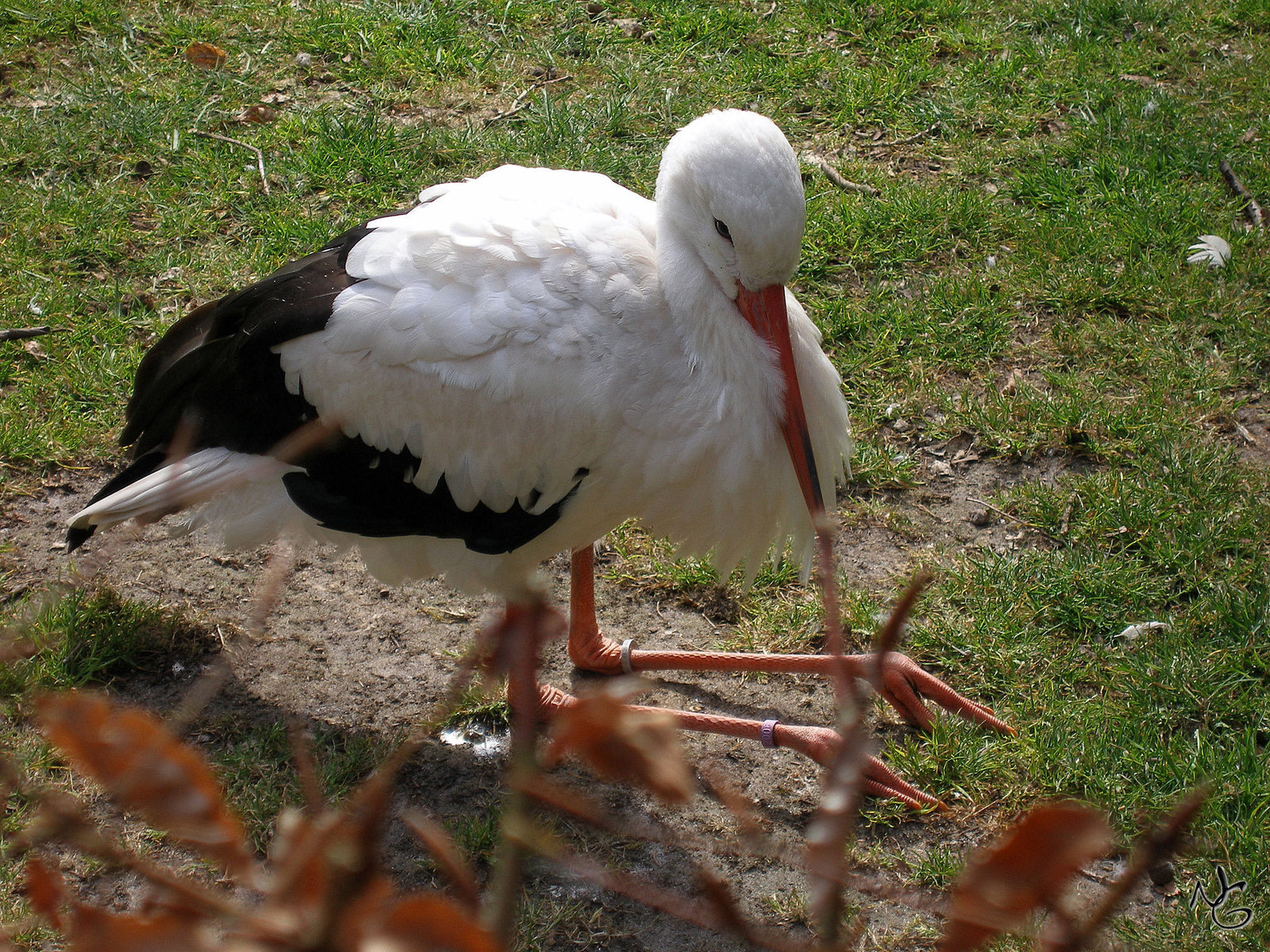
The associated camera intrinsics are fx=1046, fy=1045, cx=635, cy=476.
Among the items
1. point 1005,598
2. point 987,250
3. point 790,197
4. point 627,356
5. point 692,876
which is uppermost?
point 790,197

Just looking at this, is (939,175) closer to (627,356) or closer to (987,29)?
(987,29)

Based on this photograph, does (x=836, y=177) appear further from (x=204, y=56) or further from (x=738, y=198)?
(x=204, y=56)

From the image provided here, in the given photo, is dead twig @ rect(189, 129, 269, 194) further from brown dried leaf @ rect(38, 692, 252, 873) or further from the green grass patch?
brown dried leaf @ rect(38, 692, 252, 873)

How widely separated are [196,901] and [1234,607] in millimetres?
3444

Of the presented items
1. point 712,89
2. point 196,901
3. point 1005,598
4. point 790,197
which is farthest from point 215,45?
point 196,901

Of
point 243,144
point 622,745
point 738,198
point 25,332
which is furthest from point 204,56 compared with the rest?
point 622,745

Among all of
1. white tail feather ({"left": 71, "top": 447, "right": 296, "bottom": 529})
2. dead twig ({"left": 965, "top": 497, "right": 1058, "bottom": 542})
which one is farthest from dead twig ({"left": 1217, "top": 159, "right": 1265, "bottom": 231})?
white tail feather ({"left": 71, "top": 447, "right": 296, "bottom": 529})

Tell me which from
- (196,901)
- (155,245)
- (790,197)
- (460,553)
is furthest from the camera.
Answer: (155,245)

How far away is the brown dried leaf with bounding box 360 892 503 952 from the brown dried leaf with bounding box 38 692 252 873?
0.12m

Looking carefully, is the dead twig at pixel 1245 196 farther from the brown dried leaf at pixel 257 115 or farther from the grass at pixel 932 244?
the brown dried leaf at pixel 257 115

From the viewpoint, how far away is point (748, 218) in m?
2.61

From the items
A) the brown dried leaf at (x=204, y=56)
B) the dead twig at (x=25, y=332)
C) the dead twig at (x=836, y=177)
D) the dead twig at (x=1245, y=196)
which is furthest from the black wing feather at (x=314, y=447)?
the dead twig at (x=1245, y=196)

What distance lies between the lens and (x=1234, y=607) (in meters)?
3.31

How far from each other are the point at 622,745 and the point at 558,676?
298 centimetres
